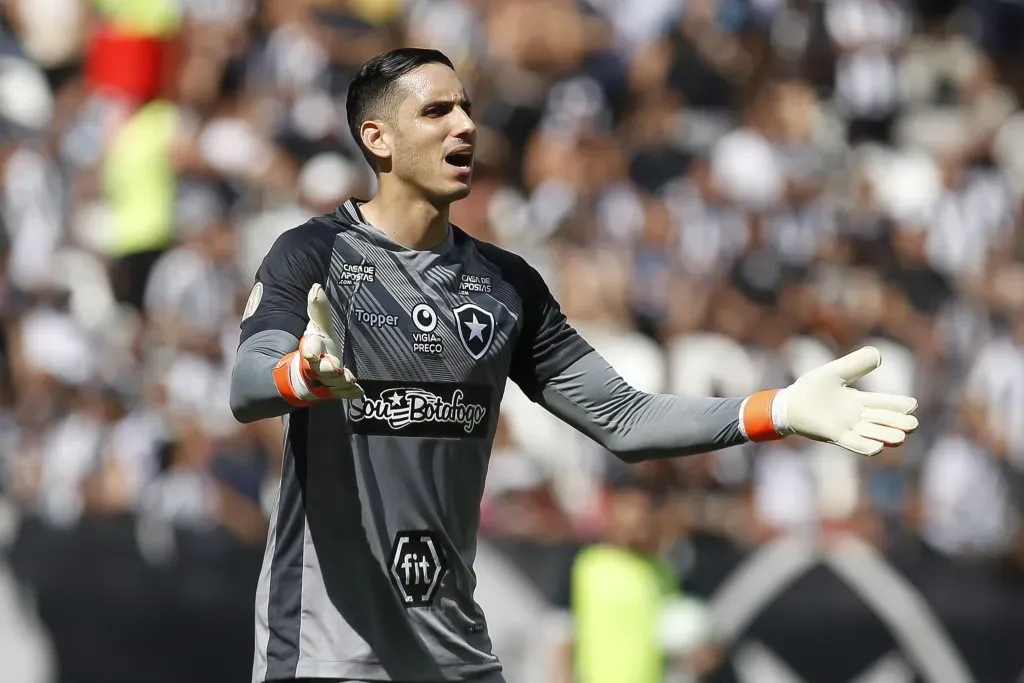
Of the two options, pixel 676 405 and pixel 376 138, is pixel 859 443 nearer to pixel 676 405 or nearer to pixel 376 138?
pixel 676 405

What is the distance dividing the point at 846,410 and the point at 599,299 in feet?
21.8

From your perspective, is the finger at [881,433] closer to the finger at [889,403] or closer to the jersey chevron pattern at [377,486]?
the finger at [889,403]

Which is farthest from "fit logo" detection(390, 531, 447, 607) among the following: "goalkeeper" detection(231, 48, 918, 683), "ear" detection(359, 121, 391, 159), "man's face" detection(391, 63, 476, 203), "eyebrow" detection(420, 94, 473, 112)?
"eyebrow" detection(420, 94, 473, 112)

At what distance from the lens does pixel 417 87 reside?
5.38m

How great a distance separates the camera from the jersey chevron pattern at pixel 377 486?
16.7 ft

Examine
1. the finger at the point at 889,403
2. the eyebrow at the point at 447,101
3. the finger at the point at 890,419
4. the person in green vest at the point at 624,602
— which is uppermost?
the eyebrow at the point at 447,101

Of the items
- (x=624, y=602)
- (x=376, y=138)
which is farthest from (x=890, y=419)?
(x=624, y=602)

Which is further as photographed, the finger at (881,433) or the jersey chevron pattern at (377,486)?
the jersey chevron pattern at (377,486)

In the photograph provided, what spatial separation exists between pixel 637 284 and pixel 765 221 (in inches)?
42.2

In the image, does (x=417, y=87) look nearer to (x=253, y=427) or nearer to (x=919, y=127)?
(x=253, y=427)

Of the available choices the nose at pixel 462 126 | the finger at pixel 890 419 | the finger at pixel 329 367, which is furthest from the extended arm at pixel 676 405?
the finger at pixel 329 367

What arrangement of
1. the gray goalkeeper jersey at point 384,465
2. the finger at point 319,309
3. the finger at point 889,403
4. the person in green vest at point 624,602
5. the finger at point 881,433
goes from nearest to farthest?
the finger at point 319,309 → the finger at point 881,433 → the finger at point 889,403 → the gray goalkeeper jersey at point 384,465 → the person in green vest at point 624,602

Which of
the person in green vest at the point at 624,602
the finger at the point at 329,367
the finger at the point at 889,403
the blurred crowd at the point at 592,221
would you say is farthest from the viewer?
the blurred crowd at the point at 592,221

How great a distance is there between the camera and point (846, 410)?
4965 millimetres
